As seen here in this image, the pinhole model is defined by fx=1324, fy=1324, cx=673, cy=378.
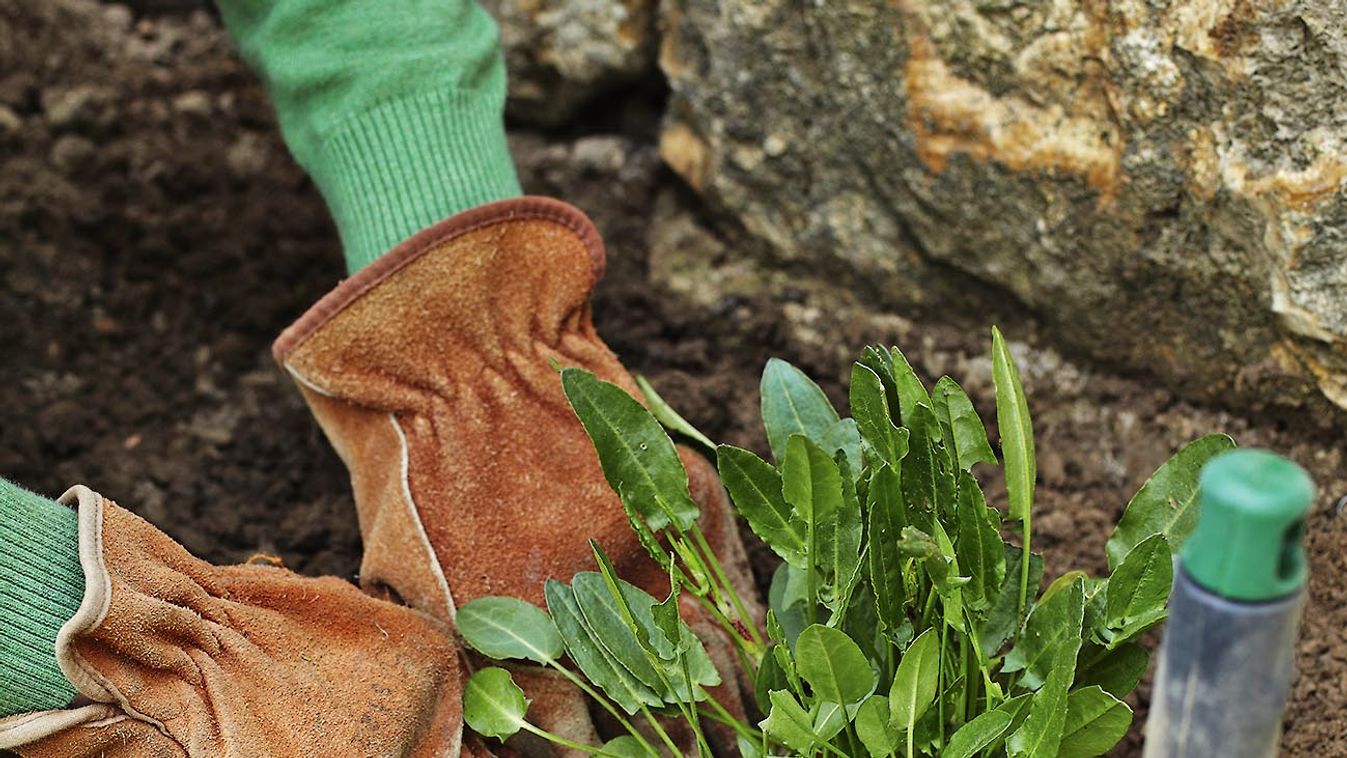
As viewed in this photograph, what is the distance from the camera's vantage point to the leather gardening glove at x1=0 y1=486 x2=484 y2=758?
0.92 m

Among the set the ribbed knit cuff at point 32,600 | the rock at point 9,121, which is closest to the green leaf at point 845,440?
the ribbed knit cuff at point 32,600

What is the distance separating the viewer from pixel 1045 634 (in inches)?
38.4

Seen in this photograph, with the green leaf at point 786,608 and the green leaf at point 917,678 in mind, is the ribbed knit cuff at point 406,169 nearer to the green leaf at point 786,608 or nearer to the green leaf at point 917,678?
the green leaf at point 786,608

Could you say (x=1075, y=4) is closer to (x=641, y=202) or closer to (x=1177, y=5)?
(x=1177, y=5)

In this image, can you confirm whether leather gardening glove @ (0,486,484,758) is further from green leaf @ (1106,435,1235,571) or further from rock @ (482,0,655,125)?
rock @ (482,0,655,125)

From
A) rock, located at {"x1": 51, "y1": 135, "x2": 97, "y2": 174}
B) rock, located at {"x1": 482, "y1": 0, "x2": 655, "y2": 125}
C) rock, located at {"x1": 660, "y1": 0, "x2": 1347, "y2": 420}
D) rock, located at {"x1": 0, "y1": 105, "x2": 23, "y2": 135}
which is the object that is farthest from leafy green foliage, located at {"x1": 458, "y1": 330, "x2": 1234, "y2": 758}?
rock, located at {"x1": 0, "y1": 105, "x2": 23, "y2": 135}

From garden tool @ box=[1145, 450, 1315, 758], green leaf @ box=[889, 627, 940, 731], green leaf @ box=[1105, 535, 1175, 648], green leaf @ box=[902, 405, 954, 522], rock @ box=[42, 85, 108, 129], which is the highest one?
garden tool @ box=[1145, 450, 1315, 758]

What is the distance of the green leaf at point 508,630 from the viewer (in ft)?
3.46

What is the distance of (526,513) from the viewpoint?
1.15 meters

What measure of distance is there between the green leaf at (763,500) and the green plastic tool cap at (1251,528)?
421 millimetres

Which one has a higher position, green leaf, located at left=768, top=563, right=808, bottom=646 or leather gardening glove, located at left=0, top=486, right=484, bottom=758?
leather gardening glove, located at left=0, top=486, right=484, bottom=758

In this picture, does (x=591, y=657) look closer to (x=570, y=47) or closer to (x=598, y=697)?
(x=598, y=697)

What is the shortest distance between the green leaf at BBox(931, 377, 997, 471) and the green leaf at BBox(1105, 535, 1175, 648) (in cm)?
12

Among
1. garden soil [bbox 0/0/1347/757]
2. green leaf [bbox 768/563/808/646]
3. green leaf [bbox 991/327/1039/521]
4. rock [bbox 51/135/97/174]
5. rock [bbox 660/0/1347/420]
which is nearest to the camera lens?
green leaf [bbox 991/327/1039/521]
